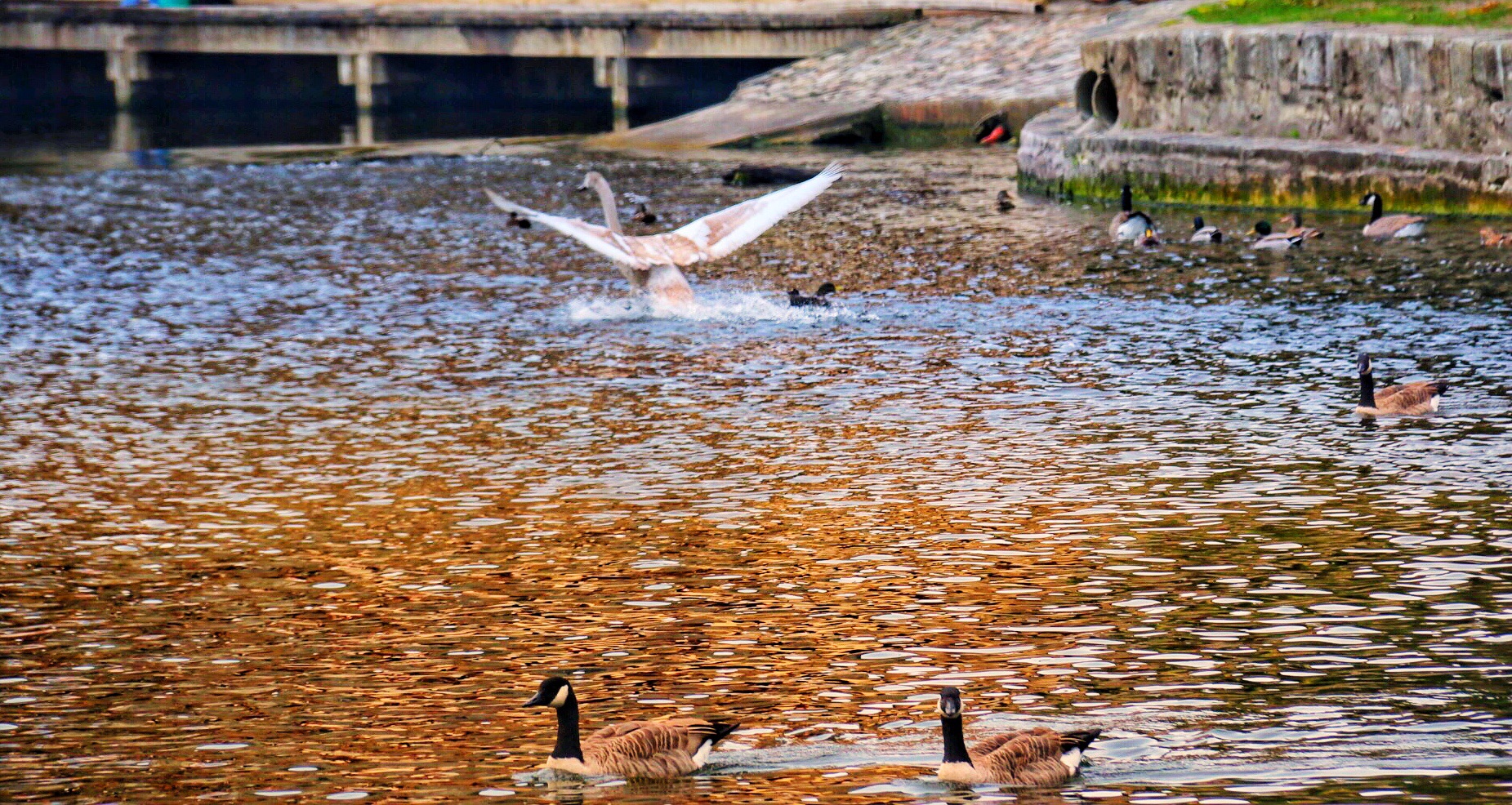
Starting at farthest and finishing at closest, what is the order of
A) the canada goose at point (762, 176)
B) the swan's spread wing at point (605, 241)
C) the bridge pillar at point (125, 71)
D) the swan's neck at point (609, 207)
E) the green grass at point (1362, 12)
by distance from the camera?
the bridge pillar at point (125, 71) < the canada goose at point (762, 176) < the green grass at point (1362, 12) < the swan's neck at point (609, 207) < the swan's spread wing at point (605, 241)

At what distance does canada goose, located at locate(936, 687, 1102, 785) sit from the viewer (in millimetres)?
8070

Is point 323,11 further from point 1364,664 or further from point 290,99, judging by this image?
point 1364,664

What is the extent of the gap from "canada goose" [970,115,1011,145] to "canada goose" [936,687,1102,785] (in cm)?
3053

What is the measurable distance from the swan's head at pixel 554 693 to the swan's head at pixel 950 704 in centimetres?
146

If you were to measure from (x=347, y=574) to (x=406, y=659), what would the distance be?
1675 millimetres

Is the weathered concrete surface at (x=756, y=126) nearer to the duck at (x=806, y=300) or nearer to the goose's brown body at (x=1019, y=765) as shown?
the duck at (x=806, y=300)

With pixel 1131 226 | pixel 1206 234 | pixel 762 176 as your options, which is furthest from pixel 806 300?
pixel 762 176

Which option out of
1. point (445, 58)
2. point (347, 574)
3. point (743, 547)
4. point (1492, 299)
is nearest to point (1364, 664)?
point (743, 547)

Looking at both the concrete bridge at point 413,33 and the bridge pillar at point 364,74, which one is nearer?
the concrete bridge at point 413,33

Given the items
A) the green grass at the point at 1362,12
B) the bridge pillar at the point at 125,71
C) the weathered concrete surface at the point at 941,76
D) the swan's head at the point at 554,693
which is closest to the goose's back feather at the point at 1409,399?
the swan's head at the point at 554,693

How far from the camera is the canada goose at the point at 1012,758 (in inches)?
318

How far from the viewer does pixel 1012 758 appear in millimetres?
8078

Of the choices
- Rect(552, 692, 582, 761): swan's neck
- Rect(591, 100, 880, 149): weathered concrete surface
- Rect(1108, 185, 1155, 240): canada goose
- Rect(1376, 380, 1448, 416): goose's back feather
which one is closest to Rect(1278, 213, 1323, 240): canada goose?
Rect(1108, 185, 1155, 240): canada goose

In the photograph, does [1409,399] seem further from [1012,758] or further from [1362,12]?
[1362,12]
